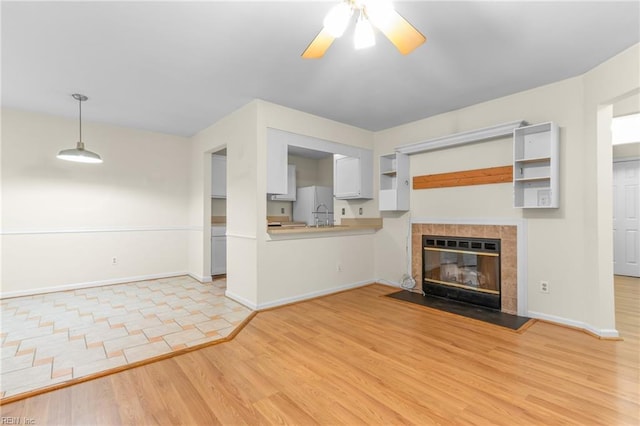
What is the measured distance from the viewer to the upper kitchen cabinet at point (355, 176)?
4953mm

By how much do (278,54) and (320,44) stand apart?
0.84 m

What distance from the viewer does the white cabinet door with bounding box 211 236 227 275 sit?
5441 millimetres

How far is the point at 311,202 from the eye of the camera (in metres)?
6.29

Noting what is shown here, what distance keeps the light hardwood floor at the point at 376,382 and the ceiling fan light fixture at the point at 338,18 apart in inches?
89.2

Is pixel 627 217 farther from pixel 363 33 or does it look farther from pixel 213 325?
pixel 213 325

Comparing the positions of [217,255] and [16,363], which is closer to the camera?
[16,363]

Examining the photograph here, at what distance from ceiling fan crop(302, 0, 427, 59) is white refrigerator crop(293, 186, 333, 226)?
14.3 feet

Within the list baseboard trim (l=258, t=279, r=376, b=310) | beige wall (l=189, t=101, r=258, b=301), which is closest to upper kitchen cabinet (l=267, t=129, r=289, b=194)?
beige wall (l=189, t=101, r=258, b=301)

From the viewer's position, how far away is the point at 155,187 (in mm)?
5359

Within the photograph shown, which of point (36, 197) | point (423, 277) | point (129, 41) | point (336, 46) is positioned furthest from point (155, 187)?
point (423, 277)

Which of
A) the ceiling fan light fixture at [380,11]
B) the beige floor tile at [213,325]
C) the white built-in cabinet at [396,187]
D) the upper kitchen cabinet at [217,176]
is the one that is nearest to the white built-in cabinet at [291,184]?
the upper kitchen cabinet at [217,176]

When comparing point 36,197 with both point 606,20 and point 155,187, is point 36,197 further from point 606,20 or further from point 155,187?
point 606,20

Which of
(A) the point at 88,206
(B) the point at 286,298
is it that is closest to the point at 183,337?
(B) the point at 286,298

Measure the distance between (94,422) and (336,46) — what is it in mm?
3044
